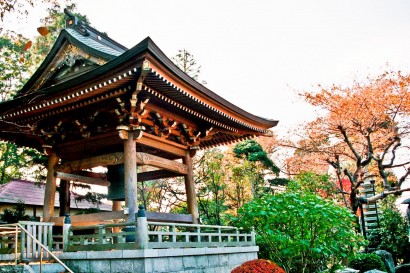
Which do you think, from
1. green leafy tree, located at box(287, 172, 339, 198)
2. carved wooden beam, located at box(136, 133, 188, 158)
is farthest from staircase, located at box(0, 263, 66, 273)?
green leafy tree, located at box(287, 172, 339, 198)

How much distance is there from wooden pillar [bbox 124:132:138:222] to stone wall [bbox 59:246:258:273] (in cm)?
126

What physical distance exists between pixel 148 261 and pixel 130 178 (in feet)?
7.42

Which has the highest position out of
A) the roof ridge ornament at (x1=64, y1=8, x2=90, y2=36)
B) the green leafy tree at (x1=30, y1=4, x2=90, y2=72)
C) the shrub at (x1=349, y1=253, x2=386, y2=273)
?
the green leafy tree at (x1=30, y1=4, x2=90, y2=72)

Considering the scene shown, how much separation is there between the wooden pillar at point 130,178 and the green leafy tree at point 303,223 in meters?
3.02

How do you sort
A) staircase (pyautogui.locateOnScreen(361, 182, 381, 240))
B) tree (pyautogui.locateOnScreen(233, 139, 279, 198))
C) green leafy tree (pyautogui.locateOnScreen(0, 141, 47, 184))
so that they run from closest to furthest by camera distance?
tree (pyautogui.locateOnScreen(233, 139, 279, 198)), staircase (pyautogui.locateOnScreen(361, 182, 381, 240)), green leafy tree (pyautogui.locateOnScreen(0, 141, 47, 184))

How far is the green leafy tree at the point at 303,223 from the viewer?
353 inches

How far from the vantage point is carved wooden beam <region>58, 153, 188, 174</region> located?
30.3ft


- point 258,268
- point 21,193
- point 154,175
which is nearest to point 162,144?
point 154,175

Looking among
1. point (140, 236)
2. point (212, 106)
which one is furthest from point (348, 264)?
point (140, 236)

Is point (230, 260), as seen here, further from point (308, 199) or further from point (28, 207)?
point (28, 207)

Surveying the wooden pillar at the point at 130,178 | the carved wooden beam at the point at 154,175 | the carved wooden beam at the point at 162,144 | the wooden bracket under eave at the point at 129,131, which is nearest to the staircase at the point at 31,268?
the wooden pillar at the point at 130,178

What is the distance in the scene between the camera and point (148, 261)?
6.68 meters

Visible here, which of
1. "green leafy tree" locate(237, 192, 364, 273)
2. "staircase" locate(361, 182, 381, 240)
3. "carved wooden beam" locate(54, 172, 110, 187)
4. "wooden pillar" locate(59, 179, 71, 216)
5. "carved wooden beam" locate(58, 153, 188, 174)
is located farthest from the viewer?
"staircase" locate(361, 182, 381, 240)

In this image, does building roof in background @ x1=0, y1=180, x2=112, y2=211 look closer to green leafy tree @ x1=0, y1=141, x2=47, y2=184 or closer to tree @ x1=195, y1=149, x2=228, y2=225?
green leafy tree @ x1=0, y1=141, x2=47, y2=184
